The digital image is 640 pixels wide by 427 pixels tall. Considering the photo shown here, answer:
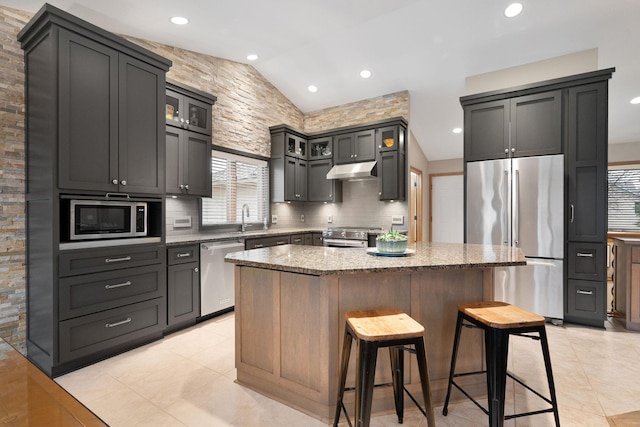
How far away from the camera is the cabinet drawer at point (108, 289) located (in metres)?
2.43

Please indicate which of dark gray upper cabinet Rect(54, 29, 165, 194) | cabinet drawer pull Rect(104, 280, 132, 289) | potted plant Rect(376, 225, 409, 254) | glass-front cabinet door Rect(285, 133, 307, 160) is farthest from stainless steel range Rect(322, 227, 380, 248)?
cabinet drawer pull Rect(104, 280, 132, 289)

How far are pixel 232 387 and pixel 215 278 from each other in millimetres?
1626

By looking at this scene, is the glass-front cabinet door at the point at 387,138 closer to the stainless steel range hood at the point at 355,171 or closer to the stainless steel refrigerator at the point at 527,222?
the stainless steel range hood at the point at 355,171

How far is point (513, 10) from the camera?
3508mm

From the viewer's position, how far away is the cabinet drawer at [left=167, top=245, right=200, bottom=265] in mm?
3197

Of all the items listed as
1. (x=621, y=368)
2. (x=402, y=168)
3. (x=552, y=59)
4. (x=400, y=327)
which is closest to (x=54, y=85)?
(x=400, y=327)

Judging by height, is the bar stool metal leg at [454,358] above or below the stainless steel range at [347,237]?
below

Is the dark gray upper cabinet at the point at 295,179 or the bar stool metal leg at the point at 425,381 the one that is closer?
the bar stool metal leg at the point at 425,381

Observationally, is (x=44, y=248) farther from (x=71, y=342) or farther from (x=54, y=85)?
(x=54, y=85)

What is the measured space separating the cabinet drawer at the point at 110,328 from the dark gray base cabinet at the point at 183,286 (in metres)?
0.13

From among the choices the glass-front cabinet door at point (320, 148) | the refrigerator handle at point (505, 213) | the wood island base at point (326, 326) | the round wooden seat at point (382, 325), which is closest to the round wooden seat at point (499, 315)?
the wood island base at point (326, 326)

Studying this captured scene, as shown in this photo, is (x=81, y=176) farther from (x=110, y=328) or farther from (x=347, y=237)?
(x=347, y=237)

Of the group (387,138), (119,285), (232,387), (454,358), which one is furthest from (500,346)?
(387,138)

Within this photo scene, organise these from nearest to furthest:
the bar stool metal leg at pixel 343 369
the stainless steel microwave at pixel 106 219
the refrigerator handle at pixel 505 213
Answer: the bar stool metal leg at pixel 343 369
the stainless steel microwave at pixel 106 219
the refrigerator handle at pixel 505 213
